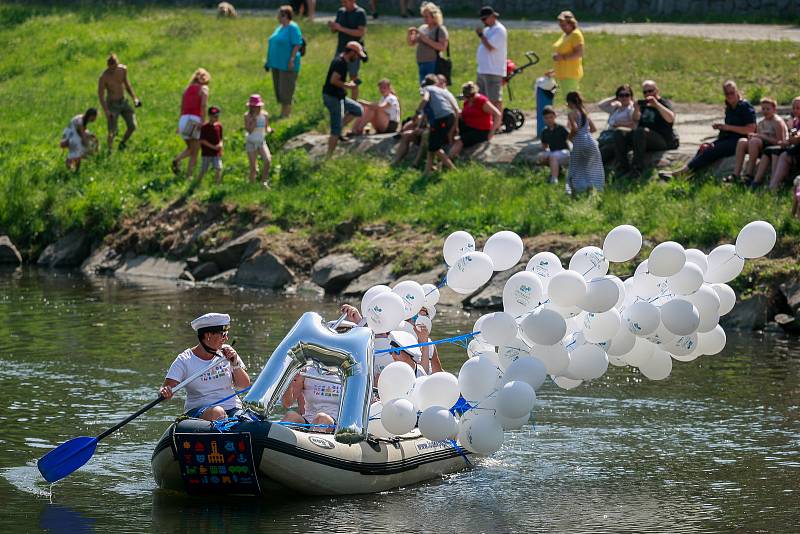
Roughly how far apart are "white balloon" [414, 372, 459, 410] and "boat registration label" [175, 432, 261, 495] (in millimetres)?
1566

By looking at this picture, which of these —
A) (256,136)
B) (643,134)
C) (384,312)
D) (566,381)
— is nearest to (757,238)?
(566,381)

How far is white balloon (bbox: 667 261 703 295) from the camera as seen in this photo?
13.3 meters

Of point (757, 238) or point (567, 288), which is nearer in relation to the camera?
point (567, 288)

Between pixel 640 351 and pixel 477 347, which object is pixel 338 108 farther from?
pixel 640 351

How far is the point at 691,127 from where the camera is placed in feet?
85.0

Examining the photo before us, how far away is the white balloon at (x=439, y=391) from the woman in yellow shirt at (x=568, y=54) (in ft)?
41.3

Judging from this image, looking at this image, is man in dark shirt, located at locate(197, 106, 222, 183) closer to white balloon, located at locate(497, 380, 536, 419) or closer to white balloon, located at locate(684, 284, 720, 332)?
white balloon, located at locate(684, 284, 720, 332)

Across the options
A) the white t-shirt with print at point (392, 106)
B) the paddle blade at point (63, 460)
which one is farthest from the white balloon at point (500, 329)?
the white t-shirt with print at point (392, 106)

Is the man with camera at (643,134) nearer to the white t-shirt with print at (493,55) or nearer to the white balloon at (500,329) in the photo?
the white t-shirt with print at (493,55)

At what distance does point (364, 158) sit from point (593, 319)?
46.9 ft

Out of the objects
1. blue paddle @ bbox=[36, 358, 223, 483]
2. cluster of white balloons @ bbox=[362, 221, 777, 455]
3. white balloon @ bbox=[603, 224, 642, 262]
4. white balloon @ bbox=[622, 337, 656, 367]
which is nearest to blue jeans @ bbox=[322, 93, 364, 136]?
cluster of white balloons @ bbox=[362, 221, 777, 455]

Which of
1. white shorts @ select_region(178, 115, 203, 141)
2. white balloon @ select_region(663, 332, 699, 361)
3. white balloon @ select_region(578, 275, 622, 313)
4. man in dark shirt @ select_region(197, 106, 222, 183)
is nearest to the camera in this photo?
white balloon @ select_region(578, 275, 622, 313)

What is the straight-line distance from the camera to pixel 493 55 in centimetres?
2577

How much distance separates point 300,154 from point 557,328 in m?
15.5
